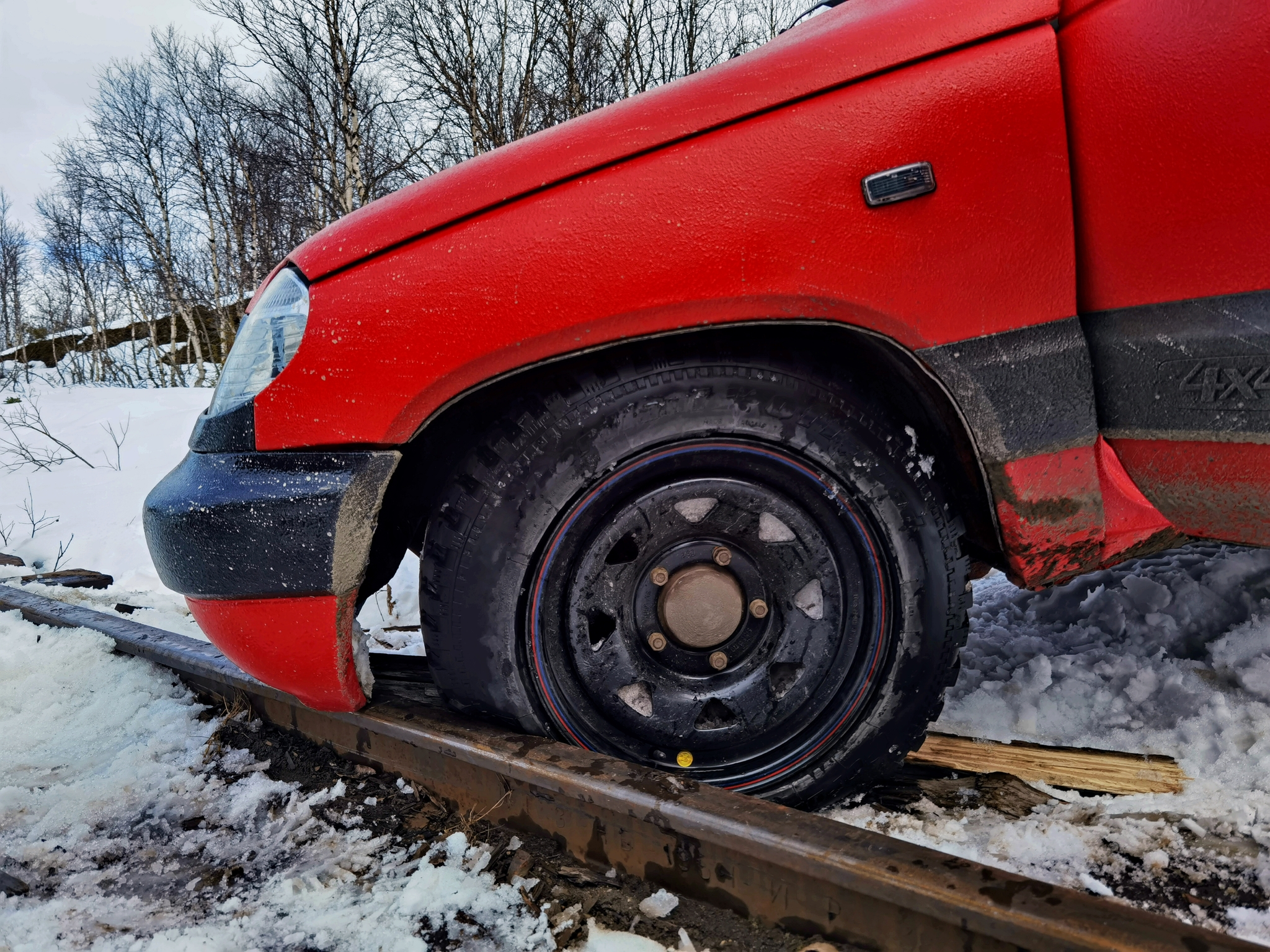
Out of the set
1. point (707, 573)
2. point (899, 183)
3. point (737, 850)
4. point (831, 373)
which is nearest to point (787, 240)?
point (899, 183)

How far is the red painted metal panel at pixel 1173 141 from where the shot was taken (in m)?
1.23

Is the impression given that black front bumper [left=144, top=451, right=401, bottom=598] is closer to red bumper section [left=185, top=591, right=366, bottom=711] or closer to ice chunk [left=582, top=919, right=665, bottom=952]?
red bumper section [left=185, top=591, right=366, bottom=711]

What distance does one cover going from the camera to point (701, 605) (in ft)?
4.93

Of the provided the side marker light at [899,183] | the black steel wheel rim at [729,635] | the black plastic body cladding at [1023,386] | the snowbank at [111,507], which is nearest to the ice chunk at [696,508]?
the black steel wheel rim at [729,635]

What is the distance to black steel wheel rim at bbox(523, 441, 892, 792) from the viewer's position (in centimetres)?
153

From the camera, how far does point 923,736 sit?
1592mm

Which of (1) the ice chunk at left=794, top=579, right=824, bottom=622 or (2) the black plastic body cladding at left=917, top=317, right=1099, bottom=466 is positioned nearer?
(2) the black plastic body cladding at left=917, top=317, right=1099, bottom=466

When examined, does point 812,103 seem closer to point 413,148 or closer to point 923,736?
point 923,736

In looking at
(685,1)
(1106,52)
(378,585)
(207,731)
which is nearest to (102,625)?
(207,731)

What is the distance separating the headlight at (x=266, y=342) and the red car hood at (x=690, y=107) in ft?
0.28

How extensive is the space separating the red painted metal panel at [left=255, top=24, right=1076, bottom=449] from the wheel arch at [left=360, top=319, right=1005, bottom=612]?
60mm

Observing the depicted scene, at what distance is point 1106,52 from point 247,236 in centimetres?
2574

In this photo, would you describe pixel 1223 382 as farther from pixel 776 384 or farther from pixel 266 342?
pixel 266 342

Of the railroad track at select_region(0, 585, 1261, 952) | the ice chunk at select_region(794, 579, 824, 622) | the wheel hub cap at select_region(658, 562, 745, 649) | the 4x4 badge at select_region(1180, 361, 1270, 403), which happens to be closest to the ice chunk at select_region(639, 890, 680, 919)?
the railroad track at select_region(0, 585, 1261, 952)
